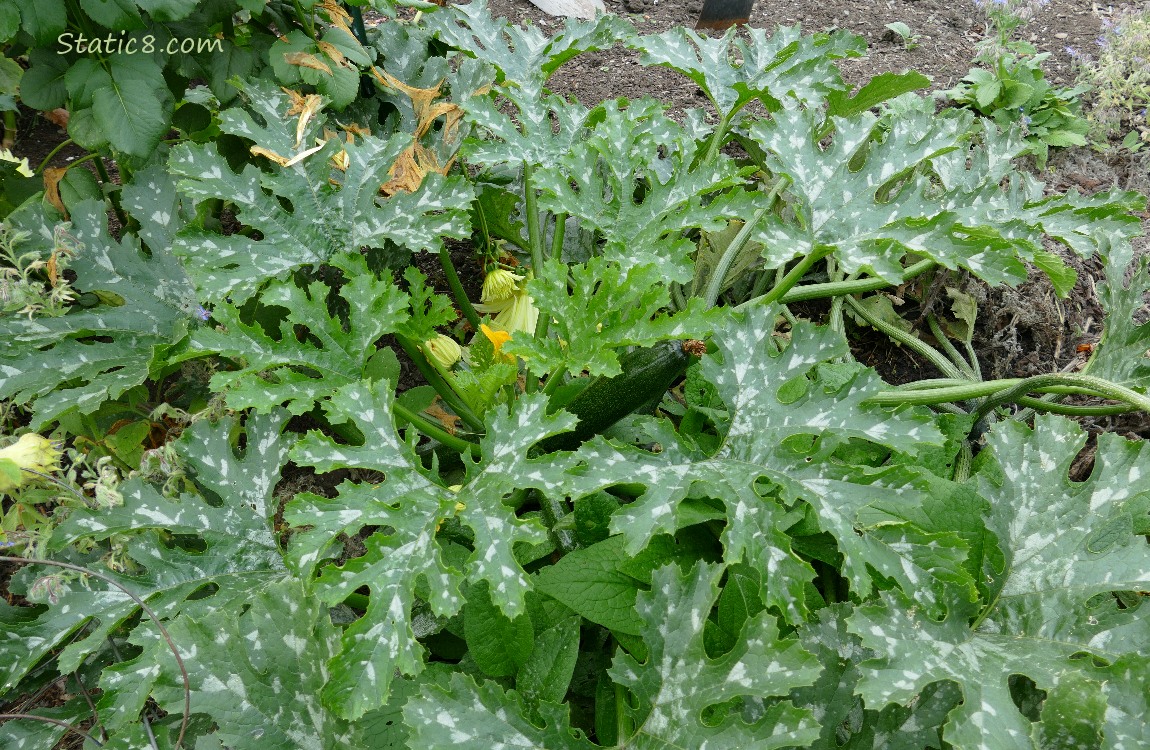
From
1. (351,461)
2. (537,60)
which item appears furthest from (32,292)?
(537,60)

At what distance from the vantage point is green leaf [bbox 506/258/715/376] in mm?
1741

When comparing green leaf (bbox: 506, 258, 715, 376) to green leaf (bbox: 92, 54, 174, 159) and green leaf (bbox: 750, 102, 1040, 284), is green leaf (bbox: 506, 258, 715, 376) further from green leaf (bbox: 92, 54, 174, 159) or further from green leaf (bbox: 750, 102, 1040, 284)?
green leaf (bbox: 92, 54, 174, 159)

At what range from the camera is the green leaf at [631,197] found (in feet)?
6.47

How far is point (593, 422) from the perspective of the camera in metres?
2.11

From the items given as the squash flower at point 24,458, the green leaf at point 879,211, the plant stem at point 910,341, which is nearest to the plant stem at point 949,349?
the plant stem at point 910,341

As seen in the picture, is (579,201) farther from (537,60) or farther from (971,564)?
(971,564)

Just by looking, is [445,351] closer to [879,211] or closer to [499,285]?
[499,285]

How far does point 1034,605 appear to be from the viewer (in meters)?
1.62

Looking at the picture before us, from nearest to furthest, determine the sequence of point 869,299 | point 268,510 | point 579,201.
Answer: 1. point 268,510
2. point 579,201
3. point 869,299

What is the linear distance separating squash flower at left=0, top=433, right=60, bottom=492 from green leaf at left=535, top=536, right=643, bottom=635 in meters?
1.05

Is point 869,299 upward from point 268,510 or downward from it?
upward

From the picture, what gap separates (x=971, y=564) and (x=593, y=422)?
0.93 m

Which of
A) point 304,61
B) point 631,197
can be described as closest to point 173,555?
point 304,61

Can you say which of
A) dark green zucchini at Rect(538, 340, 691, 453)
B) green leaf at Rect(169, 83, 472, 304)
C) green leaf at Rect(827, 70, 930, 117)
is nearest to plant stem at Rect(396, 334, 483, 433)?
dark green zucchini at Rect(538, 340, 691, 453)
